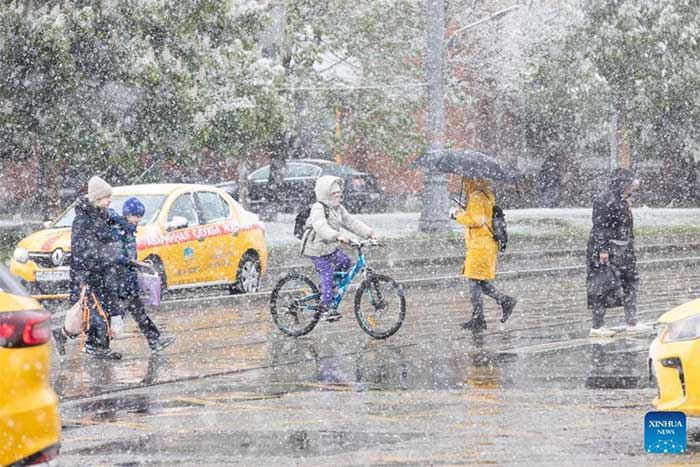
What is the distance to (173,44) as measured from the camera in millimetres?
26875

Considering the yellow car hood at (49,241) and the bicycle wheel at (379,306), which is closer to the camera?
the bicycle wheel at (379,306)

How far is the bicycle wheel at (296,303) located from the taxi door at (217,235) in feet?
14.3

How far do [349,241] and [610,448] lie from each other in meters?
6.49

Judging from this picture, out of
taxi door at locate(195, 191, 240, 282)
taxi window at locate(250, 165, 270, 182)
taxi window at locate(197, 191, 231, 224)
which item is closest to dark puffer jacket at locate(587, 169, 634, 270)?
taxi door at locate(195, 191, 240, 282)

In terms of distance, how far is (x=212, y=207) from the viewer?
2022 cm

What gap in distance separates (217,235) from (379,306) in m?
5.34

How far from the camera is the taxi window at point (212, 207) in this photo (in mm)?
19969

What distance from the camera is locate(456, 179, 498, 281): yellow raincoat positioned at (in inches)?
624

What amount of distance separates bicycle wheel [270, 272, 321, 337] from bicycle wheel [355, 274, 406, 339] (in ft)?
1.82

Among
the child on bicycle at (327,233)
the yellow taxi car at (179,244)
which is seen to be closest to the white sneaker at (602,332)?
the child on bicycle at (327,233)

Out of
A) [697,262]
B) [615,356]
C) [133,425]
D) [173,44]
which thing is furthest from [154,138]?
[133,425]

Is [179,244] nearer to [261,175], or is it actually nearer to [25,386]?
[25,386]

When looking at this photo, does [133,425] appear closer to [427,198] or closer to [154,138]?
[154,138]

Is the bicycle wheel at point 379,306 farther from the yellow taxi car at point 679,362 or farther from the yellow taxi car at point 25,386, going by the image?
the yellow taxi car at point 25,386
